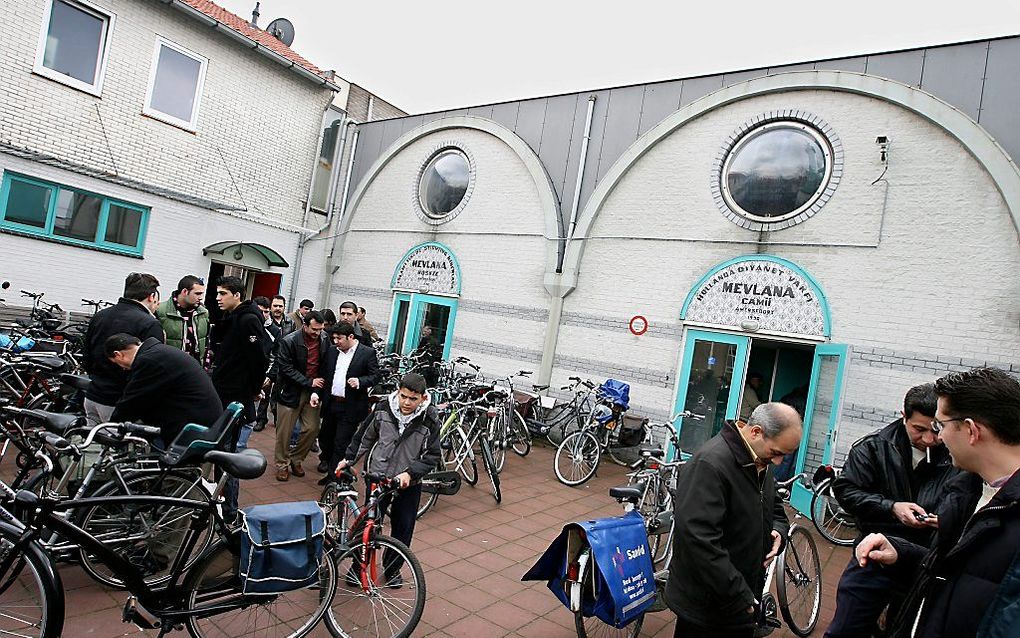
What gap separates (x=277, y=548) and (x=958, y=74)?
938 cm

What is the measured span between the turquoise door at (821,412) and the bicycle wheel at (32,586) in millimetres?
7689

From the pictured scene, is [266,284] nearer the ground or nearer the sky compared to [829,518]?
nearer the sky

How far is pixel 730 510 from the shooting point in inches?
107

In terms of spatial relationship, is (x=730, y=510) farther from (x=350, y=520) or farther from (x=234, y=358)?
(x=234, y=358)

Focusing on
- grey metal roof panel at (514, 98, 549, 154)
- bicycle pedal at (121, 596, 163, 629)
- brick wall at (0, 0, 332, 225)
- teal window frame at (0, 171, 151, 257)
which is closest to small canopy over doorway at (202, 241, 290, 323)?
brick wall at (0, 0, 332, 225)

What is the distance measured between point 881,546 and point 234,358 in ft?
17.7

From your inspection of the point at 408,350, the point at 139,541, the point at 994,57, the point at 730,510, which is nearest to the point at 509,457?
the point at 408,350

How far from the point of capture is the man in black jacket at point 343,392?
6203mm

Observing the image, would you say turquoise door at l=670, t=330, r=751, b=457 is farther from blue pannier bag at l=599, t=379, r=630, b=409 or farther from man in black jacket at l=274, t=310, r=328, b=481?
man in black jacket at l=274, t=310, r=328, b=481

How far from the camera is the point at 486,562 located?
4.83m

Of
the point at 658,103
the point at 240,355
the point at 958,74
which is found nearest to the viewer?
the point at 240,355

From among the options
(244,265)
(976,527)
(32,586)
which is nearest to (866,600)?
(976,527)

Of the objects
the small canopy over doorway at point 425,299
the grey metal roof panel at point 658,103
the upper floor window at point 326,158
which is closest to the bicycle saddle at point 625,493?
the grey metal roof panel at point 658,103

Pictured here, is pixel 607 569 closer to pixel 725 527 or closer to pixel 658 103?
pixel 725 527
